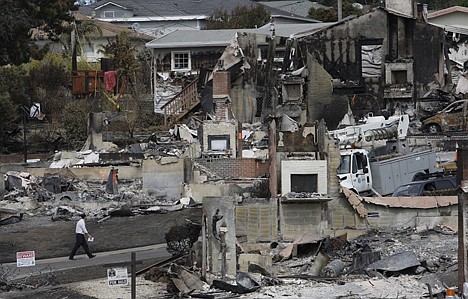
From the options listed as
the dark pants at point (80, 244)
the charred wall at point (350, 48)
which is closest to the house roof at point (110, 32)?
the charred wall at point (350, 48)

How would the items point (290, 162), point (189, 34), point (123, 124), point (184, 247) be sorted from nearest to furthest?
point (184, 247) → point (290, 162) → point (123, 124) → point (189, 34)

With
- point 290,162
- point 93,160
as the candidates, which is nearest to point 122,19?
point 93,160

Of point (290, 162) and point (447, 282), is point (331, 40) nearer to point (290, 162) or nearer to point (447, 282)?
point (290, 162)

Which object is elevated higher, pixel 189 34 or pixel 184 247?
pixel 189 34

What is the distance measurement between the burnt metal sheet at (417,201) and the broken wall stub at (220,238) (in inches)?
219

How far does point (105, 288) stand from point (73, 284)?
88cm

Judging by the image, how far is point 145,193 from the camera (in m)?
34.7

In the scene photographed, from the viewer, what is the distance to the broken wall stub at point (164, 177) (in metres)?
34.4

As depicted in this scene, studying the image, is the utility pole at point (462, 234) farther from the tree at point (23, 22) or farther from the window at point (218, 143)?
the tree at point (23, 22)

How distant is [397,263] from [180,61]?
3655 cm

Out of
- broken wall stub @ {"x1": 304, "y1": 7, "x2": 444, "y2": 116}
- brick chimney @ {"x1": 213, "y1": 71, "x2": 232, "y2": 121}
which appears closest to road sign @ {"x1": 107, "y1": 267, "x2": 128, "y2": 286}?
brick chimney @ {"x1": 213, "y1": 71, "x2": 232, "y2": 121}

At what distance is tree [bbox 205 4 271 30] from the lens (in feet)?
250

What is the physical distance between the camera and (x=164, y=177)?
113 feet

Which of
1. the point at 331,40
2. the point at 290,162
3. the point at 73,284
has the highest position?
the point at 331,40
